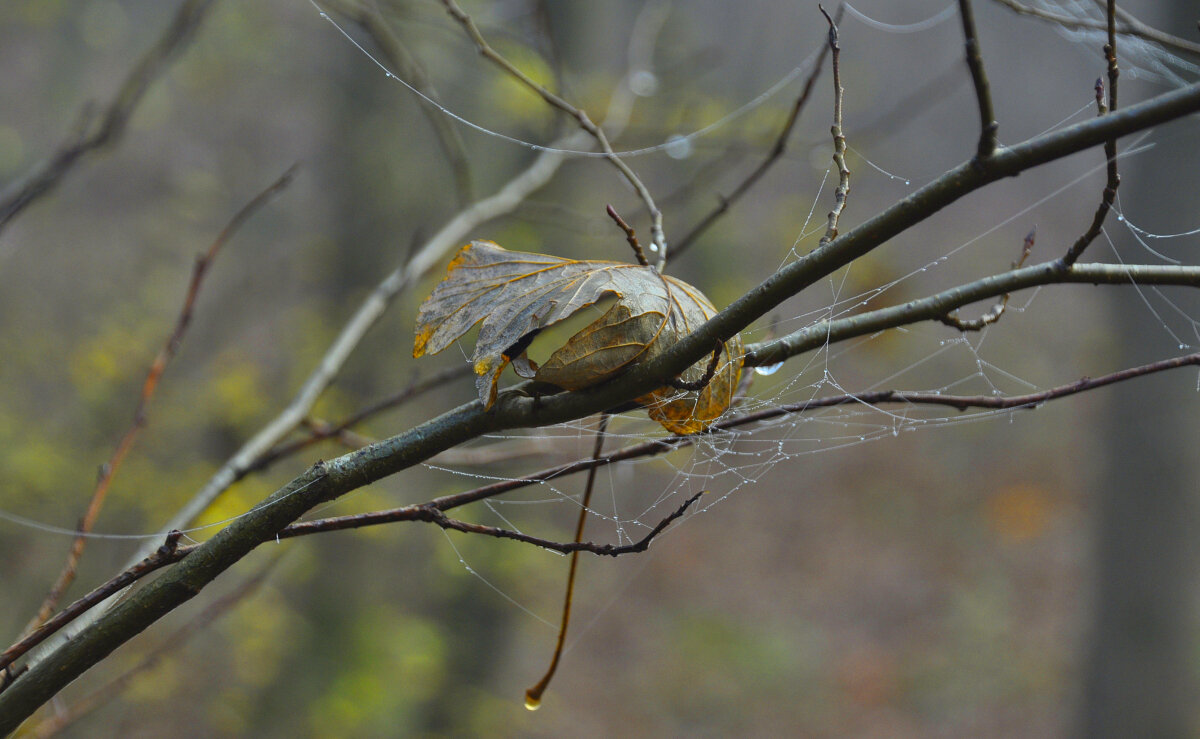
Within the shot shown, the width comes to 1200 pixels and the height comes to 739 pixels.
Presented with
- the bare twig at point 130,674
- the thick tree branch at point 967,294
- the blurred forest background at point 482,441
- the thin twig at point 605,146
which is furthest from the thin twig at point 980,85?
the bare twig at point 130,674

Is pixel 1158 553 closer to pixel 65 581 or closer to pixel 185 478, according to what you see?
pixel 65 581

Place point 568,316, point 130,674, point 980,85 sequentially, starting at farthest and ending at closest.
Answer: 1. point 130,674
2. point 568,316
3. point 980,85

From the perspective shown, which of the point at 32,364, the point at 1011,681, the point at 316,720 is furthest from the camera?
→ the point at 1011,681

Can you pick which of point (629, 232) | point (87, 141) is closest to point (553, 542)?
point (629, 232)

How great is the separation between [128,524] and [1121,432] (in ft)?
17.2

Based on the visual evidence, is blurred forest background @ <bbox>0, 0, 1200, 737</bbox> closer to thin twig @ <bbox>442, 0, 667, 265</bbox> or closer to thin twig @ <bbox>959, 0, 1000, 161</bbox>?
thin twig @ <bbox>442, 0, 667, 265</bbox>

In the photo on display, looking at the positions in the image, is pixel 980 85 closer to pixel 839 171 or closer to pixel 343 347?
pixel 839 171

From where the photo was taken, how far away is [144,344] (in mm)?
4016

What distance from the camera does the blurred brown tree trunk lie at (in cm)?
350

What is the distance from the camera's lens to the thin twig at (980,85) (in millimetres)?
577

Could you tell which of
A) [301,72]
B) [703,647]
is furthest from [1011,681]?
[301,72]

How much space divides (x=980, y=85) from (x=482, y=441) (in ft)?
10.7

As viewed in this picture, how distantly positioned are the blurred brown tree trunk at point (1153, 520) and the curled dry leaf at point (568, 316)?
3.50 m

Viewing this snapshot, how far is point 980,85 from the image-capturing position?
0.59 m
